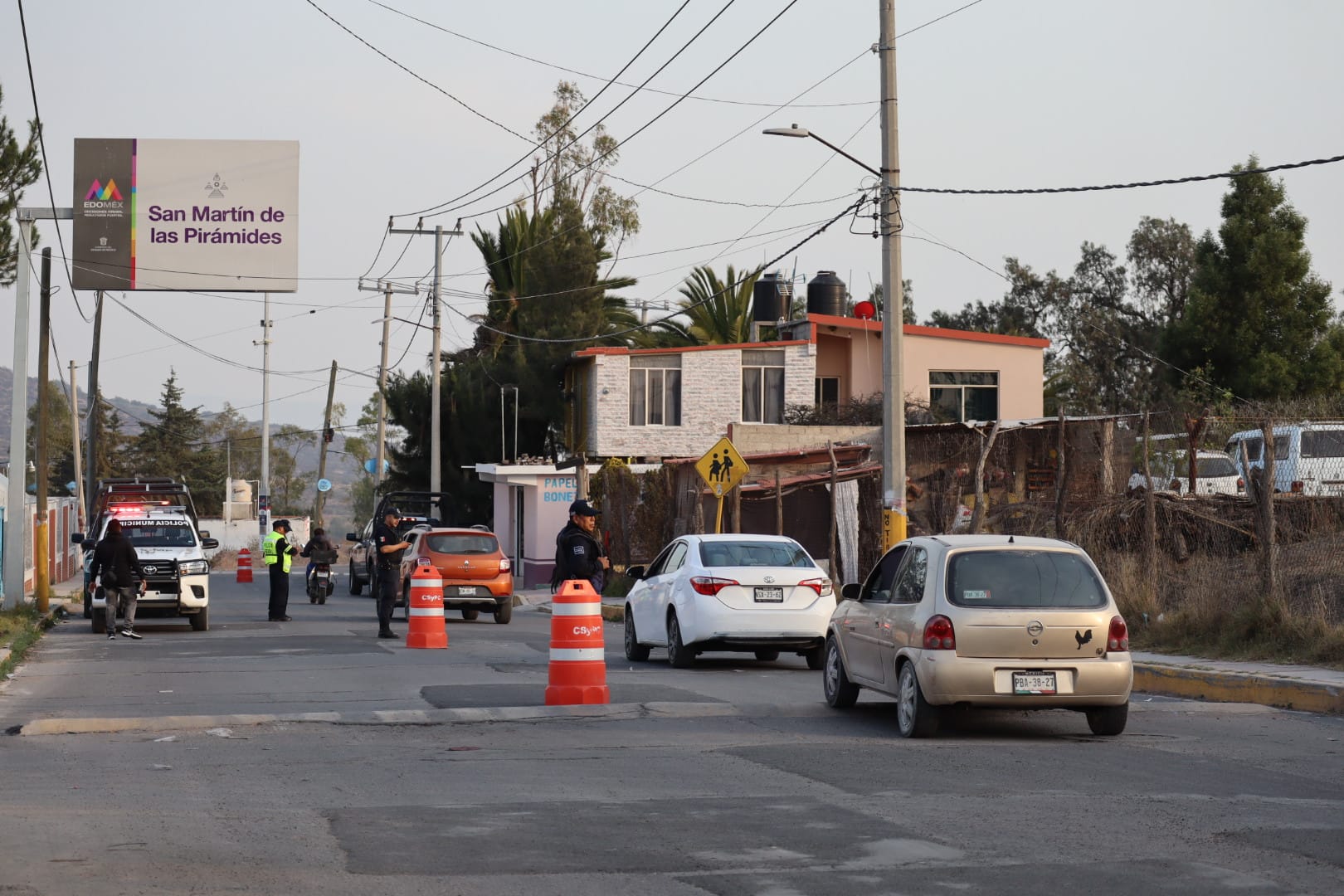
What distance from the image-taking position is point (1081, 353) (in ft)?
206

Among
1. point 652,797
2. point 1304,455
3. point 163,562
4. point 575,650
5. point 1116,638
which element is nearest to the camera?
point 652,797

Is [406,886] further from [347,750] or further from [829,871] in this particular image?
[347,750]

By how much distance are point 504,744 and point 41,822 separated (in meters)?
3.87

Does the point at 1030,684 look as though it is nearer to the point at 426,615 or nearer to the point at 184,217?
→ the point at 426,615

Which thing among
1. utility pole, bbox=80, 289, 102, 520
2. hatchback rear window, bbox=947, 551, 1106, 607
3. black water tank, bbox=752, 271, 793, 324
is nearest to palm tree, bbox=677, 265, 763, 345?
black water tank, bbox=752, 271, 793, 324

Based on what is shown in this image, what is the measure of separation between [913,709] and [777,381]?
32.7m

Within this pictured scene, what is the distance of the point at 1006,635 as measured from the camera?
11.8 meters

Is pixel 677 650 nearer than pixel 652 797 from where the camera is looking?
No

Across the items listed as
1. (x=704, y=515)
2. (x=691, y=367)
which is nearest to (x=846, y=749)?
(x=704, y=515)

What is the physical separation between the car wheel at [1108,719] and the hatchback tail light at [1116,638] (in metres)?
0.44

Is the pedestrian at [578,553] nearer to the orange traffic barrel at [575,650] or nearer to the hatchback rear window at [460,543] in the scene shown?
the orange traffic barrel at [575,650]

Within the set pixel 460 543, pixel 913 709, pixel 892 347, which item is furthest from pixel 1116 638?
pixel 460 543

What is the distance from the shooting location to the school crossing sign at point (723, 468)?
26.5m

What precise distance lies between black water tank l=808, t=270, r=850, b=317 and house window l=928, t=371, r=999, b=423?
366 centimetres
